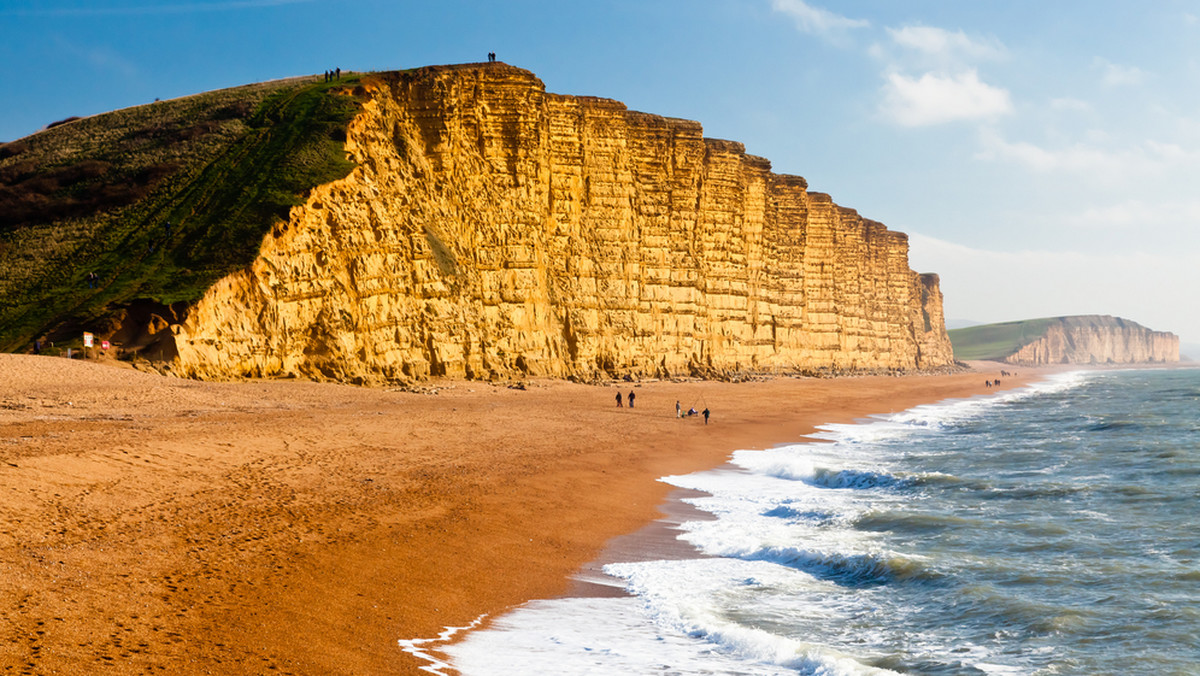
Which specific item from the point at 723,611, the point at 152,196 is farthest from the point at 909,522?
the point at 152,196

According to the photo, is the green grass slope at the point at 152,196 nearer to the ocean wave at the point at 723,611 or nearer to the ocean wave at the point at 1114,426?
the ocean wave at the point at 723,611

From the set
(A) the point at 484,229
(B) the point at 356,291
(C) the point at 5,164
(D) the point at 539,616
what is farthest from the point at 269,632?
(C) the point at 5,164

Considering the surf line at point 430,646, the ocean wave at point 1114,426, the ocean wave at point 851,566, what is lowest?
the ocean wave at point 851,566

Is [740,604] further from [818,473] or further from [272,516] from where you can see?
[818,473]

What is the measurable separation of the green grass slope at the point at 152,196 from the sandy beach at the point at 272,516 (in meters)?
6.84

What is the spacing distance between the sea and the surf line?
5cm

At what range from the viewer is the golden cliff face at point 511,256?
30.5 meters

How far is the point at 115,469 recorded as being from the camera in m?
12.3

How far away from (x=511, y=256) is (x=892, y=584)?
3161 cm

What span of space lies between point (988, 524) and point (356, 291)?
85.4 feet

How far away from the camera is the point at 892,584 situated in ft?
39.6

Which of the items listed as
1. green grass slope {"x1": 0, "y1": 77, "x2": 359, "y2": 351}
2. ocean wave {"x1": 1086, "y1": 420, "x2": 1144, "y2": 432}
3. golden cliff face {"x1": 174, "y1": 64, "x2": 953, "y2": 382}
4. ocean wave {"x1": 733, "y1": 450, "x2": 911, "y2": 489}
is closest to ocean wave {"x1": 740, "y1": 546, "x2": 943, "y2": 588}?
ocean wave {"x1": 733, "y1": 450, "x2": 911, "y2": 489}

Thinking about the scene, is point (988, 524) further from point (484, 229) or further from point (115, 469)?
point (484, 229)

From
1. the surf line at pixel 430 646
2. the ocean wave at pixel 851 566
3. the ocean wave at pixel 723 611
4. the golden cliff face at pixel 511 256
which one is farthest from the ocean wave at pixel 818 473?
the golden cliff face at pixel 511 256
